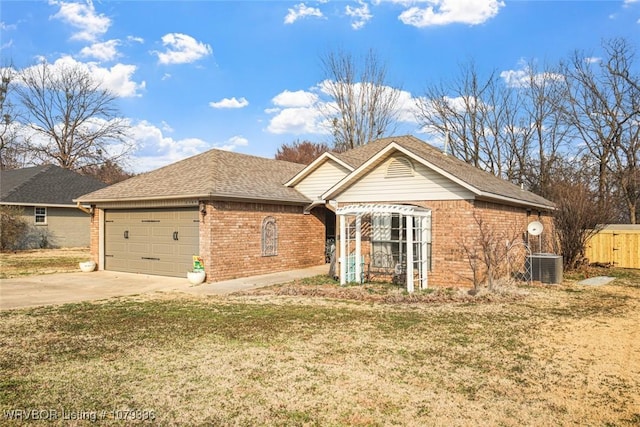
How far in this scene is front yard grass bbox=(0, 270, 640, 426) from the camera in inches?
174

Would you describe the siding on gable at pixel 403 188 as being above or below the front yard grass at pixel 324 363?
above

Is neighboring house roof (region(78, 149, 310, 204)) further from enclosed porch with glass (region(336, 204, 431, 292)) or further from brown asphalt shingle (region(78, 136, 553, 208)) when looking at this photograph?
enclosed porch with glass (region(336, 204, 431, 292))

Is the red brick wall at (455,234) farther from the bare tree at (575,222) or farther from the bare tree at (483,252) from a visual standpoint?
the bare tree at (575,222)

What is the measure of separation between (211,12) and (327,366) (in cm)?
1277

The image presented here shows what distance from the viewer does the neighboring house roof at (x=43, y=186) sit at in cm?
2608

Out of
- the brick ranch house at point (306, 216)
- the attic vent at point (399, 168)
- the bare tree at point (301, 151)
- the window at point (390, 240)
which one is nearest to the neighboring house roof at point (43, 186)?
the brick ranch house at point (306, 216)

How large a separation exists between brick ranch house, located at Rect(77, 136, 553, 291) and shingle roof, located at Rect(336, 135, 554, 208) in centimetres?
13

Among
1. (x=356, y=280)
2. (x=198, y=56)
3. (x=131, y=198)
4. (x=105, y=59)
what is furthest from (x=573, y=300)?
(x=105, y=59)

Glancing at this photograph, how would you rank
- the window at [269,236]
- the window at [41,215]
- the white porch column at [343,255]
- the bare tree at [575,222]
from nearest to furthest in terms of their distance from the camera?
the white porch column at [343,255] < the window at [269,236] < the bare tree at [575,222] < the window at [41,215]

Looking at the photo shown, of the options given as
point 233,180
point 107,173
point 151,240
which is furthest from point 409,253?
point 107,173

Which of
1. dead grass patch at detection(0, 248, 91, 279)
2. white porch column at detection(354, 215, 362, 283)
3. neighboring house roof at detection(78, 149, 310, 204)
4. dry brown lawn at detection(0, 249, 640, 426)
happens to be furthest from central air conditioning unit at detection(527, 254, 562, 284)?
dead grass patch at detection(0, 248, 91, 279)

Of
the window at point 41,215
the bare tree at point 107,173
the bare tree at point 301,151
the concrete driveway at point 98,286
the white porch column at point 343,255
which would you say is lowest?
the concrete driveway at point 98,286

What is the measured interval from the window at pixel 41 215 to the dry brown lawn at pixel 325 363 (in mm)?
20106

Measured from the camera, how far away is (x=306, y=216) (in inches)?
704
